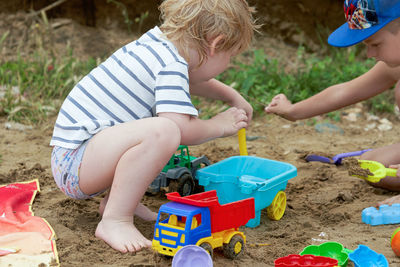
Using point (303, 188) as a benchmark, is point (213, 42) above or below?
above

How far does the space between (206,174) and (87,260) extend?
0.74m

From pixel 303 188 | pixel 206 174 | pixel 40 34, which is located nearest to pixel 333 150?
pixel 303 188

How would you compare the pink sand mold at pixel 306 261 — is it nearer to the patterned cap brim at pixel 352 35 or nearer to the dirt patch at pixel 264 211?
the dirt patch at pixel 264 211

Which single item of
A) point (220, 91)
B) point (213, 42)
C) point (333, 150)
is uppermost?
point (213, 42)

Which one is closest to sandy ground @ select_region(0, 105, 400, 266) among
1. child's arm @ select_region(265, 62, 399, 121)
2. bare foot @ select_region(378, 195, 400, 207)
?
bare foot @ select_region(378, 195, 400, 207)

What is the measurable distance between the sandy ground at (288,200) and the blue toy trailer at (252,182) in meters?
0.10

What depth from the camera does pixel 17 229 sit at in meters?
2.22

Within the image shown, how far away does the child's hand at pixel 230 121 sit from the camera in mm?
2342

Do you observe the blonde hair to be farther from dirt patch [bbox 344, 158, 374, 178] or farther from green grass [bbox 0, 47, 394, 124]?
green grass [bbox 0, 47, 394, 124]

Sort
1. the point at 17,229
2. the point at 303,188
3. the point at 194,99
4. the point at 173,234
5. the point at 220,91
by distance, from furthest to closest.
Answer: the point at 194,99 → the point at 303,188 → the point at 220,91 → the point at 17,229 → the point at 173,234

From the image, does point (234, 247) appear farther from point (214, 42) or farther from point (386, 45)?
point (386, 45)

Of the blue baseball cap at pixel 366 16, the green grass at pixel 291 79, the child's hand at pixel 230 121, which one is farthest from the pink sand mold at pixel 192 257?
the green grass at pixel 291 79

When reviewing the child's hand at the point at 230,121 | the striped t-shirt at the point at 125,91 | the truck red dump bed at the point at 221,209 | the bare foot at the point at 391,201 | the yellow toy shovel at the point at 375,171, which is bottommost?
the bare foot at the point at 391,201

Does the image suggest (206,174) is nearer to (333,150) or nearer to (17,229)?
(17,229)
